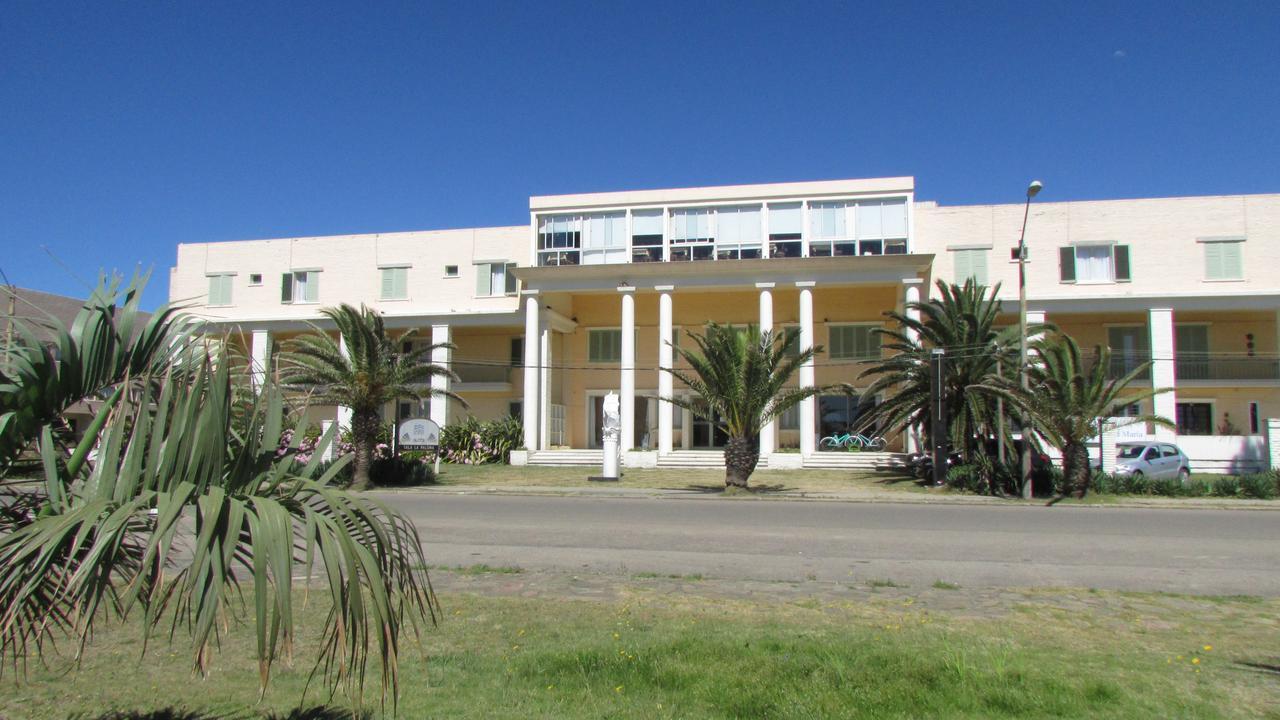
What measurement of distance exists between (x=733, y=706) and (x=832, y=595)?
3.95m

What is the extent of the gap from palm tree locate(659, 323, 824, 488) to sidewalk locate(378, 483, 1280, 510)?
1374 millimetres

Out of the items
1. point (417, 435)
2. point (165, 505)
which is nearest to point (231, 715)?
point (165, 505)

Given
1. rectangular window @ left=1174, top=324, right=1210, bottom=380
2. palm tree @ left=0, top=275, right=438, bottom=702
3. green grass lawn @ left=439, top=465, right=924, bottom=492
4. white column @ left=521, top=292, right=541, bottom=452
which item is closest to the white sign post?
green grass lawn @ left=439, top=465, right=924, bottom=492

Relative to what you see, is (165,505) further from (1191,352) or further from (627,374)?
(1191,352)

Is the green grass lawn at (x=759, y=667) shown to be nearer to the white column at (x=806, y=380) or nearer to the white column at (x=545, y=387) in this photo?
the white column at (x=806, y=380)

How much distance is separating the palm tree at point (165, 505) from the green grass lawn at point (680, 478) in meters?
22.3

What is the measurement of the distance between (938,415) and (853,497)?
4082 mm

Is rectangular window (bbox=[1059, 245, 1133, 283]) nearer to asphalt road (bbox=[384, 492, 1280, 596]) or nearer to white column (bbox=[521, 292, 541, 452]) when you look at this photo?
asphalt road (bbox=[384, 492, 1280, 596])

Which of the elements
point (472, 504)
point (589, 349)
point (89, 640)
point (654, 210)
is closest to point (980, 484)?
point (472, 504)

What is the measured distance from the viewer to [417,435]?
28750 mm

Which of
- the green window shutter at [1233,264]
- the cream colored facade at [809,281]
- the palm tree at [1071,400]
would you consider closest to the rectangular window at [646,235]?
the cream colored facade at [809,281]

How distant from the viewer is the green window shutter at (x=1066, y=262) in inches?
1347

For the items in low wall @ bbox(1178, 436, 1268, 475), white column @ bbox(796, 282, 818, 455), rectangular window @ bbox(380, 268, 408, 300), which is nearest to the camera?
low wall @ bbox(1178, 436, 1268, 475)

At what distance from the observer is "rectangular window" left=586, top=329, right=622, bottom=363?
127 feet
